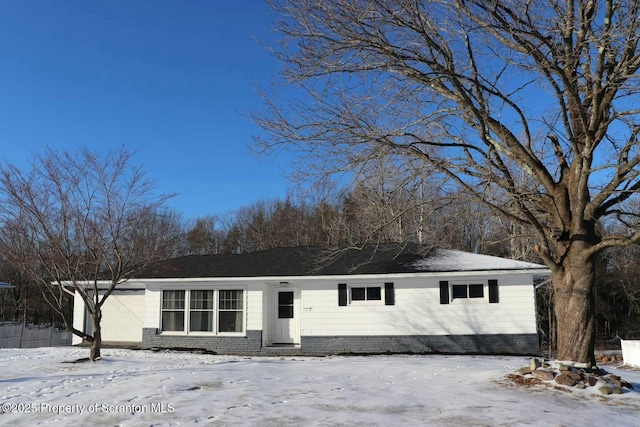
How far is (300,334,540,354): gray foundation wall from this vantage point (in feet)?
51.2

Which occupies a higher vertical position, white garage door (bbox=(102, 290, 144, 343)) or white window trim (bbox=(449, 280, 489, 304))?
white window trim (bbox=(449, 280, 489, 304))

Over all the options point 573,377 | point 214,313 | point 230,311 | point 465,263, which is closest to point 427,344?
point 465,263

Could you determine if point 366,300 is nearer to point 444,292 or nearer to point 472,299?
point 444,292

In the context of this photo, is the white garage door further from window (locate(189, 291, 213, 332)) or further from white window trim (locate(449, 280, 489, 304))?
white window trim (locate(449, 280, 489, 304))

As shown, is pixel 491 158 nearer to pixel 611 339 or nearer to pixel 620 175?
pixel 620 175

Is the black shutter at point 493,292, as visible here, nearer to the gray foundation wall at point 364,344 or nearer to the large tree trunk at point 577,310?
the gray foundation wall at point 364,344

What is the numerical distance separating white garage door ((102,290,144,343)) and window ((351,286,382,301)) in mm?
8214

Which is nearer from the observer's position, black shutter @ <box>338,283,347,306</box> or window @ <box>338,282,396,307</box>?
window @ <box>338,282,396,307</box>

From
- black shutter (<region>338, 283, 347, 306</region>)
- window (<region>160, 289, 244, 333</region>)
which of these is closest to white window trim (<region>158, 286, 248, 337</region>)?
window (<region>160, 289, 244, 333</region>)

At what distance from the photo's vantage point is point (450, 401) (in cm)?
795

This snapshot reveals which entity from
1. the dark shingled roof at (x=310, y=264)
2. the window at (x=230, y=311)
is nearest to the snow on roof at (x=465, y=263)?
the dark shingled roof at (x=310, y=264)

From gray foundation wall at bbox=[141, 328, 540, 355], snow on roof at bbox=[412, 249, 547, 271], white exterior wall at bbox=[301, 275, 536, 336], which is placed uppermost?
snow on roof at bbox=[412, 249, 547, 271]

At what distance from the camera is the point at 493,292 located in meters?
15.9

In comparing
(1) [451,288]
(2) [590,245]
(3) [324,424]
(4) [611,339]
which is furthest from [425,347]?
(4) [611,339]
